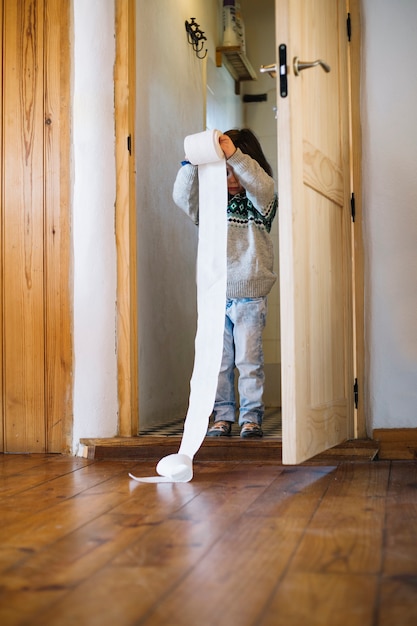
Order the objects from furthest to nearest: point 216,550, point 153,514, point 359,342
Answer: point 359,342, point 153,514, point 216,550

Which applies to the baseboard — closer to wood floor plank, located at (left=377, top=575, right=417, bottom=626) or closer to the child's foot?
the child's foot

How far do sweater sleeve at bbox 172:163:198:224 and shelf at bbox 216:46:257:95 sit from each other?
1903mm

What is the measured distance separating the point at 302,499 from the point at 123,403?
1.03 metres

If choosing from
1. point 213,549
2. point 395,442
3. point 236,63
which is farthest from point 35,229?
point 236,63

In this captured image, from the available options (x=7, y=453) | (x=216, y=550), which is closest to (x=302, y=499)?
(x=216, y=550)

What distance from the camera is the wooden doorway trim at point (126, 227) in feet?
9.02

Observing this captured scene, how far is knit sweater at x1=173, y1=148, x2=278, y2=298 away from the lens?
2.71 metres

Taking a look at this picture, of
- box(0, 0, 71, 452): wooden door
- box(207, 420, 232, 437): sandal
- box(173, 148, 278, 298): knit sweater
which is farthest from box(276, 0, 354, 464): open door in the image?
box(0, 0, 71, 452): wooden door

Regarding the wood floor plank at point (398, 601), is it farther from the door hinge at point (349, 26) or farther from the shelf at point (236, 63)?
the shelf at point (236, 63)

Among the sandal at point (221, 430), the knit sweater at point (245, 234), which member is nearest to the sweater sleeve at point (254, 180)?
the knit sweater at point (245, 234)

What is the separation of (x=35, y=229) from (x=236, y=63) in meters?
2.28

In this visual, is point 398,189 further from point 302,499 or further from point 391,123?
point 302,499

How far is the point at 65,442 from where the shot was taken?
2.74 meters

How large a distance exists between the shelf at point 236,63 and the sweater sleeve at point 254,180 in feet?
6.34
